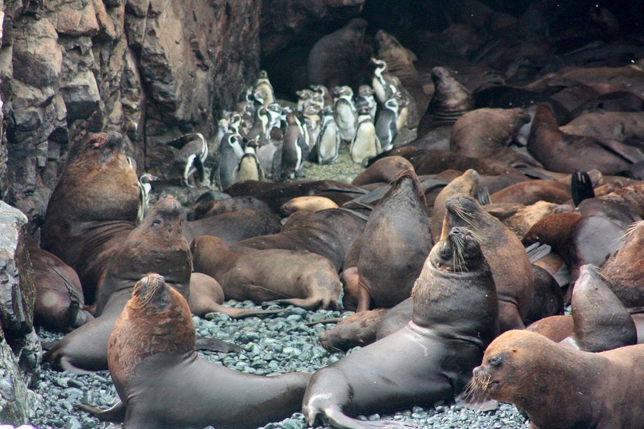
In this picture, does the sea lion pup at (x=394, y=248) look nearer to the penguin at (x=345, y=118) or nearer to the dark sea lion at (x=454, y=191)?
the dark sea lion at (x=454, y=191)

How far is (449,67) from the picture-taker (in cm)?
1631

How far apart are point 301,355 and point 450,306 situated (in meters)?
1.10

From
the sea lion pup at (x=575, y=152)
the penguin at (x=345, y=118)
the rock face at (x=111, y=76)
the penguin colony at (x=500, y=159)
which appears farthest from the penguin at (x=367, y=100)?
the sea lion pup at (x=575, y=152)

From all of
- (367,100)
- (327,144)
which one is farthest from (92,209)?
(367,100)

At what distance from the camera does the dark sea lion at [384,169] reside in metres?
9.59

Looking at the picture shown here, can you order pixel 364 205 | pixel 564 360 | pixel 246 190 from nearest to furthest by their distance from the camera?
pixel 564 360
pixel 364 205
pixel 246 190

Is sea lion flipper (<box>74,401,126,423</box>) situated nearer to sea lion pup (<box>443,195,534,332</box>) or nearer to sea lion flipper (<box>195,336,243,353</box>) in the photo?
sea lion flipper (<box>195,336,243,353</box>)

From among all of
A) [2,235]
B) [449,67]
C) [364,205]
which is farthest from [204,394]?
[449,67]

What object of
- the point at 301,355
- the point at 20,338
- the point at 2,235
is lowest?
the point at 301,355

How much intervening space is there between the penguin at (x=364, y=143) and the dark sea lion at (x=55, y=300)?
7.31 m

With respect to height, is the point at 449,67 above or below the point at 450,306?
below

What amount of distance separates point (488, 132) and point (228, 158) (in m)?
3.49

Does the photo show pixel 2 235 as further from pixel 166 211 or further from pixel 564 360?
pixel 564 360

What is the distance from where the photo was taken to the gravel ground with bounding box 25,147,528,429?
408 centimetres
